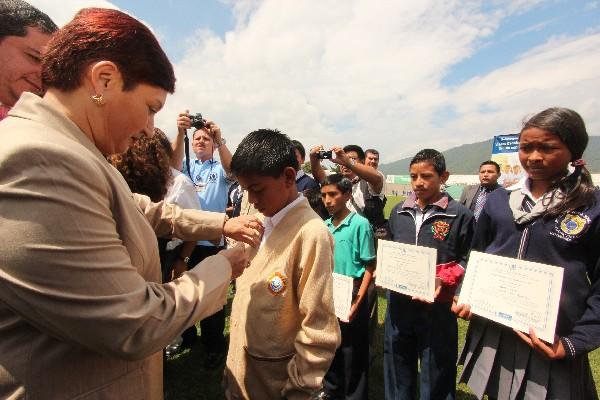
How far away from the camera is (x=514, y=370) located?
1.94m

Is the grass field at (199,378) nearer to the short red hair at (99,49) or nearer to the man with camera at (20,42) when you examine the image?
the man with camera at (20,42)

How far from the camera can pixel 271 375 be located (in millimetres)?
1739

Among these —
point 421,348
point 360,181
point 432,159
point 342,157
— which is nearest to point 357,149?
point 360,181

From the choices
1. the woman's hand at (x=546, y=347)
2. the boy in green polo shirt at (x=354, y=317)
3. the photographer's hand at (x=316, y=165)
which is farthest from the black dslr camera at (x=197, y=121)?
the woman's hand at (x=546, y=347)

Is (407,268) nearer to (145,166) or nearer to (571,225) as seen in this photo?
(571,225)

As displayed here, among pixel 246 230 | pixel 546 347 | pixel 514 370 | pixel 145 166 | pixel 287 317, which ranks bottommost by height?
pixel 514 370

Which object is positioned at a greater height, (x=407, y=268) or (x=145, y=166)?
(x=145, y=166)

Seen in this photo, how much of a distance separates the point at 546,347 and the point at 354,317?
1731 mm

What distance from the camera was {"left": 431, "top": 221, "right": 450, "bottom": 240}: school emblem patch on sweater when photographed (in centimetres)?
281

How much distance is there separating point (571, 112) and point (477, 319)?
132cm

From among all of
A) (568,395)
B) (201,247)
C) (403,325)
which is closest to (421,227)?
(403,325)

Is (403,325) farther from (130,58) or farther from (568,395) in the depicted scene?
(130,58)

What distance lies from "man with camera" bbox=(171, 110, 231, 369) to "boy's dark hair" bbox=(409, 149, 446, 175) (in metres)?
2.22

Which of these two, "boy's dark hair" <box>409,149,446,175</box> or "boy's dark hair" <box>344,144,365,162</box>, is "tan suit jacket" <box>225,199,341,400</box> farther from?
"boy's dark hair" <box>344,144,365,162</box>
